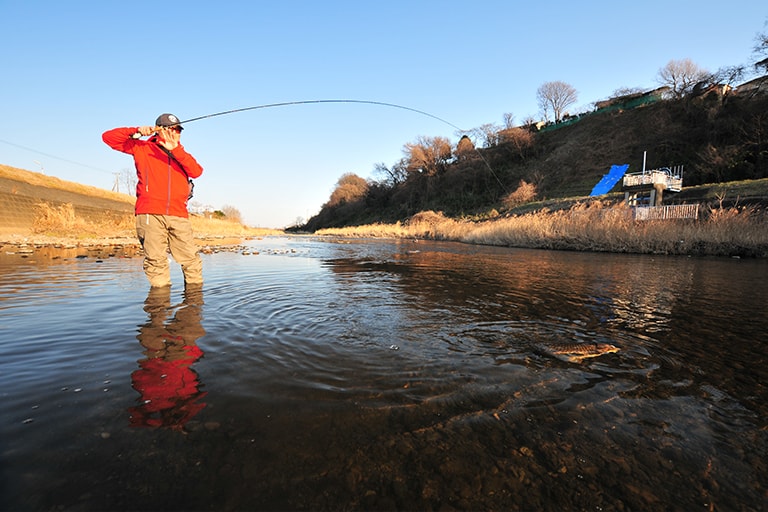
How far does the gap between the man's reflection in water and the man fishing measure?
4.56 ft

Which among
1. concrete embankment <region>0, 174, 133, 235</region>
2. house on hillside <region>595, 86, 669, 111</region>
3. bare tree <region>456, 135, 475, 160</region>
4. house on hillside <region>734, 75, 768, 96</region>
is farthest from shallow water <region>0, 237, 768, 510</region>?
house on hillside <region>595, 86, 669, 111</region>

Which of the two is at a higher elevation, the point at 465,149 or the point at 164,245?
the point at 465,149

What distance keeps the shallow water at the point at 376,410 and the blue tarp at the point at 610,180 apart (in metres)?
41.8

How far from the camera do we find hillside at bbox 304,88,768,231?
94.5ft

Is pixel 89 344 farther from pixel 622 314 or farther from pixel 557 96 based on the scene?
pixel 557 96

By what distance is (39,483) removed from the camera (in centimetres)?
127

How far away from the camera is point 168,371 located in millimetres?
2330

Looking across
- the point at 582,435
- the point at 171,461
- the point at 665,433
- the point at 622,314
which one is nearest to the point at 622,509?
the point at 582,435

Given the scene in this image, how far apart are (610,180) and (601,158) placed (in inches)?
307

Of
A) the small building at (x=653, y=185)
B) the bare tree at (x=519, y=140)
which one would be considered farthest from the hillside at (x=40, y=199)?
the bare tree at (x=519, y=140)

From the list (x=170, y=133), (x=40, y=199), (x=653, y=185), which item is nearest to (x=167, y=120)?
(x=170, y=133)

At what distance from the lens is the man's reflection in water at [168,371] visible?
5.90 ft

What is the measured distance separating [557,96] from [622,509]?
252 ft

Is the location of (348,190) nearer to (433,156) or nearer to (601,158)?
(433,156)
